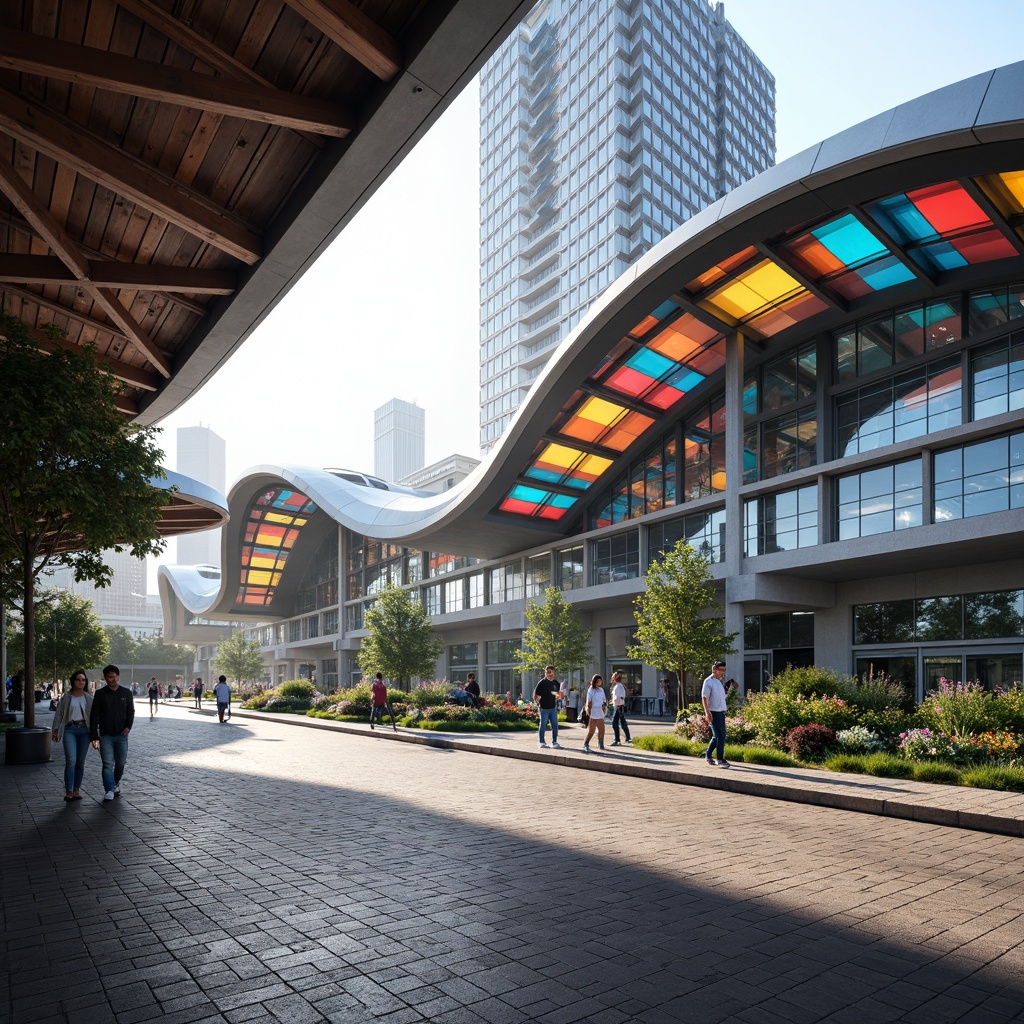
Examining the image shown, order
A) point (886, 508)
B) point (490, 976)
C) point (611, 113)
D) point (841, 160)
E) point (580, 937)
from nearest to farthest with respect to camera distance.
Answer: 1. point (490, 976)
2. point (580, 937)
3. point (841, 160)
4. point (886, 508)
5. point (611, 113)

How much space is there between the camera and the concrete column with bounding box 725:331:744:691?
26750mm

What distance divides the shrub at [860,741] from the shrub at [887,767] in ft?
4.51

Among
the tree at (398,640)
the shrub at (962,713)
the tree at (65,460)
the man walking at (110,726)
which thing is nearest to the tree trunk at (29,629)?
the tree at (65,460)

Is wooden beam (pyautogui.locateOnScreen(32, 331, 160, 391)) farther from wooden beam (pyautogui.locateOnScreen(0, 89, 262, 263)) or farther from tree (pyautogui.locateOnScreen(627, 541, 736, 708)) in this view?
tree (pyautogui.locateOnScreen(627, 541, 736, 708))

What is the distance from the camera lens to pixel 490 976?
14.1ft

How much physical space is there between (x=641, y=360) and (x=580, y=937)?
79.6ft

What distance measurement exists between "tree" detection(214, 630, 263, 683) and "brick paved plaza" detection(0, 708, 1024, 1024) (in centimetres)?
5482

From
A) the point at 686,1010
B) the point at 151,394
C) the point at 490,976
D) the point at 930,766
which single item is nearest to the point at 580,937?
the point at 490,976

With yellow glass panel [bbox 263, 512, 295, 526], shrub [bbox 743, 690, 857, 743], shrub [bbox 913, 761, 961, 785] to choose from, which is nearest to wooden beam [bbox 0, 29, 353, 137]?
shrub [bbox 913, 761, 961, 785]

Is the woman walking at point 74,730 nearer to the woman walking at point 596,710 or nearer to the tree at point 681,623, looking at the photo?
the woman walking at point 596,710

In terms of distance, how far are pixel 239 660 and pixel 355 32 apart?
206 feet

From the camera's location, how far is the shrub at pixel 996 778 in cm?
1080

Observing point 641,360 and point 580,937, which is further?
point 641,360

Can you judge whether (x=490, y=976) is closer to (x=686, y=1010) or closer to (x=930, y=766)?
(x=686, y=1010)
